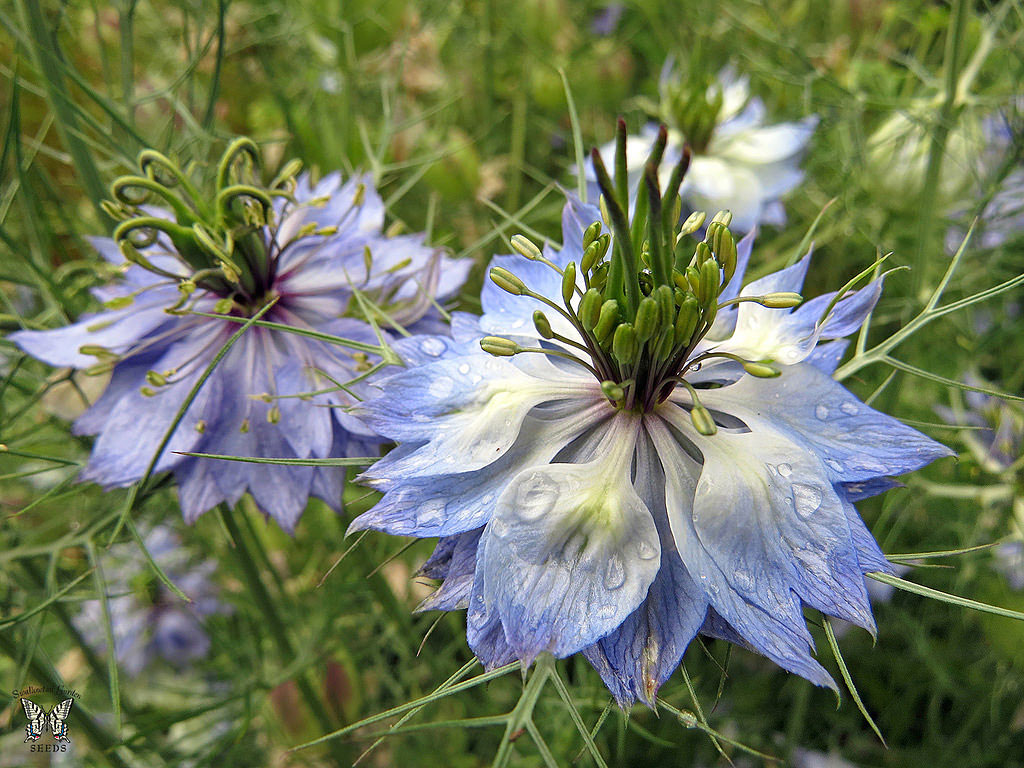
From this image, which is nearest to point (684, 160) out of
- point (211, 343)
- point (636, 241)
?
point (636, 241)

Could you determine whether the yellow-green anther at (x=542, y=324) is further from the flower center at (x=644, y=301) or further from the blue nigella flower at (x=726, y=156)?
the blue nigella flower at (x=726, y=156)

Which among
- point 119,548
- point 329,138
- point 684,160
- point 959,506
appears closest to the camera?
point 684,160

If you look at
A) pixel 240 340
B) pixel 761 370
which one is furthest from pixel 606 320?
pixel 240 340

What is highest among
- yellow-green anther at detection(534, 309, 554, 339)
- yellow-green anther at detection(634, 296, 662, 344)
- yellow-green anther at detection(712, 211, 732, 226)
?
yellow-green anther at detection(712, 211, 732, 226)

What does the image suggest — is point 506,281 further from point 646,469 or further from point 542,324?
point 646,469

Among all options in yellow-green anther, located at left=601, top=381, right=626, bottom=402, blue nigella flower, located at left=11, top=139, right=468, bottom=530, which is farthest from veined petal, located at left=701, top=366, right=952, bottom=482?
blue nigella flower, located at left=11, top=139, right=468, bottom=530

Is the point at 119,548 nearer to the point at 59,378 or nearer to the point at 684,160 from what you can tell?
the point at 59,378

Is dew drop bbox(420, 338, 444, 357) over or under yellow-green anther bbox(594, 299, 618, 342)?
under

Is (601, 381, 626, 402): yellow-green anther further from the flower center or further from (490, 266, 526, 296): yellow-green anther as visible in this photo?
(490, 266, 526, 296): yellow-green anther
